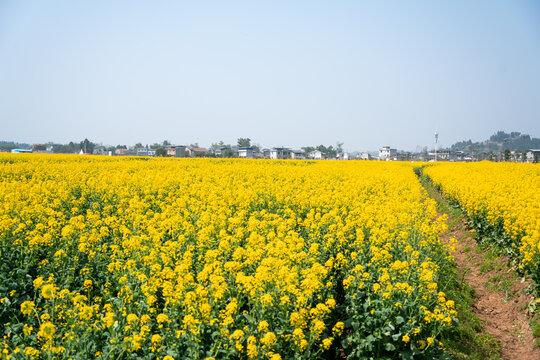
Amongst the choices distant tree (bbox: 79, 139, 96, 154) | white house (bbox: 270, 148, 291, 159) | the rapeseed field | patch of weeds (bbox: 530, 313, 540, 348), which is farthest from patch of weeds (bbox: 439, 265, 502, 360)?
distant tree (bbox: 79, 139, 96, 154)

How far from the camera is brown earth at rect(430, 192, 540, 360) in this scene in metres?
6.59

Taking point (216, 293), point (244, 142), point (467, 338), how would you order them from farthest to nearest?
point (244, 142) → point (467, 338) → point (216, 293)

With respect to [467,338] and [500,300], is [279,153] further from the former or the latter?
[467,338]

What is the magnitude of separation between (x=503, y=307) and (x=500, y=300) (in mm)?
317

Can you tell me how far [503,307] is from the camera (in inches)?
319

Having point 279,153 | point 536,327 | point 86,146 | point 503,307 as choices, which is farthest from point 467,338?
point 86,146

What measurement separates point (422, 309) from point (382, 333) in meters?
0.67

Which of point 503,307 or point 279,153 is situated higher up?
point 279,153

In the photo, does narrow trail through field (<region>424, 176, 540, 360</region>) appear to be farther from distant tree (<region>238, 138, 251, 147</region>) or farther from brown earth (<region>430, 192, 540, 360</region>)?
distant tree (<region>238, 138, 251, 147</region>)

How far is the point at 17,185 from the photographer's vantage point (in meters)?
12.1

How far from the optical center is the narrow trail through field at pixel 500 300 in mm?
6668

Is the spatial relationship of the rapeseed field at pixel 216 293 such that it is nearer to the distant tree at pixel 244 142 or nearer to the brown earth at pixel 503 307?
the brown earth at pixel 503 307

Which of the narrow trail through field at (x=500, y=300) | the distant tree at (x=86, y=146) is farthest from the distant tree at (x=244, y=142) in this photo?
the narrow trail through field at (x=500, y=300)

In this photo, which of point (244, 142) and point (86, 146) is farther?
point (244, 142)
